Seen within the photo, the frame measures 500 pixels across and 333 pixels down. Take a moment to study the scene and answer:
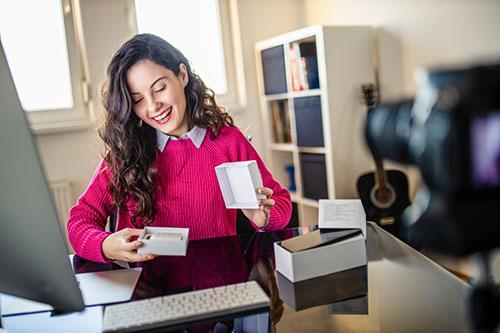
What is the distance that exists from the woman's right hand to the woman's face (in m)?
0.44

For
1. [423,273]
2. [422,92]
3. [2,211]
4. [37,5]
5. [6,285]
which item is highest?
[37,5]

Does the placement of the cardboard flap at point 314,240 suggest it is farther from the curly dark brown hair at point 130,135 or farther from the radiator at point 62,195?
the radiator at point 62,195

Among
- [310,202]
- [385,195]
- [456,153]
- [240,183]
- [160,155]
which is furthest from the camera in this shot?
[310,202]

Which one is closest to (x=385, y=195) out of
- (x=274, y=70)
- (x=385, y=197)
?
(x=385, y=197)

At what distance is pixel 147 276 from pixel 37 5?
2570 mm

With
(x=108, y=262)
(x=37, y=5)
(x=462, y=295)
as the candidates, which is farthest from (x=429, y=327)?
(x=37, y=5)

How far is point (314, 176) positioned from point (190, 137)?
172cm

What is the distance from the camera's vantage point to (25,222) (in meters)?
0.76

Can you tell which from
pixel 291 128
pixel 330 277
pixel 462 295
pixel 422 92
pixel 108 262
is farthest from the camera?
pixel 291 128

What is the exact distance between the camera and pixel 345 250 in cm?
105

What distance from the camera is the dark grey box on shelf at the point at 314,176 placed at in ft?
10.3

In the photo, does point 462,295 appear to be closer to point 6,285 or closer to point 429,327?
point 429,327

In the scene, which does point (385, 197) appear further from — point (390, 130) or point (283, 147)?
point (390, 130)

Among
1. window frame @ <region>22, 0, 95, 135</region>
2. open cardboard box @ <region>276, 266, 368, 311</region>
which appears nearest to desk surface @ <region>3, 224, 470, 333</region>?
open cardboard box @ <region>276, 266, 368, 311</region>
